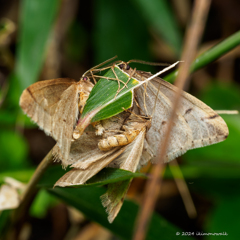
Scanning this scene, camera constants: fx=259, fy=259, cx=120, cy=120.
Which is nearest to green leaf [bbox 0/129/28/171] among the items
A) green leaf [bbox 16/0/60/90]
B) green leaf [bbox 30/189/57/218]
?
green leaf [bbox 30/189/57/218]

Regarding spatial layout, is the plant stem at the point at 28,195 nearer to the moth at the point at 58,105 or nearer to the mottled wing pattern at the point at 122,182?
the moth at the point at 58,105

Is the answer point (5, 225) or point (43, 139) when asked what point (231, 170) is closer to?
point (5, 225)

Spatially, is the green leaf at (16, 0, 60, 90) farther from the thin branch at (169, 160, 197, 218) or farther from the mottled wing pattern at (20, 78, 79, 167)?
the thin branch at (169, 160, 197, 218)

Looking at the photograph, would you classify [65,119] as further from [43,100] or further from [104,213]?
[104,213]

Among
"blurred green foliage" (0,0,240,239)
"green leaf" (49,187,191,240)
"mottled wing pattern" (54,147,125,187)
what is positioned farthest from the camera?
"blurred green foliage" (0,0,240,239)

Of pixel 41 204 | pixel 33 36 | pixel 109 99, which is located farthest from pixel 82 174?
pixel 33 36
